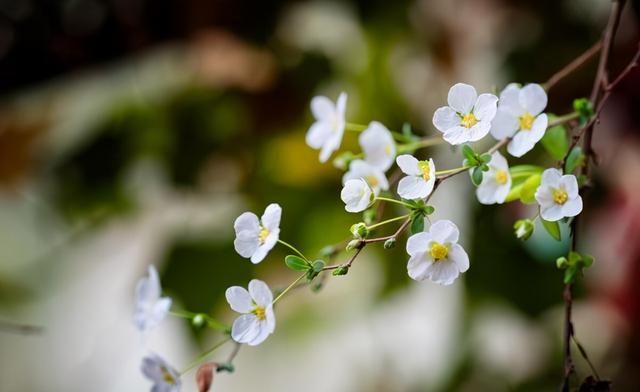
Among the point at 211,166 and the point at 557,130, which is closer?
the point at 557,130

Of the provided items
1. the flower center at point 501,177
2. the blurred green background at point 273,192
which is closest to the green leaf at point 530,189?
the flower center at point 501,177

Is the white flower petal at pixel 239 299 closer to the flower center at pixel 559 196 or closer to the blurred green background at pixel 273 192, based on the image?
the flower center at pixel 559 196

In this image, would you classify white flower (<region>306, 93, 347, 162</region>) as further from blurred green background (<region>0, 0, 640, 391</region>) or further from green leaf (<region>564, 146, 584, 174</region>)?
blurred green background (<region>0, 0, 640, 391</region>)

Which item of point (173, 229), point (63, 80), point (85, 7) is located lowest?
point (173, 229)

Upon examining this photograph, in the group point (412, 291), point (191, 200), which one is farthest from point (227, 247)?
point (412, 291)

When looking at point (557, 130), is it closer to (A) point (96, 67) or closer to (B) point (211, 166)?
(B) point (211, 166)

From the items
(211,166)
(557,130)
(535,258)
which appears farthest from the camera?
(211,166)
